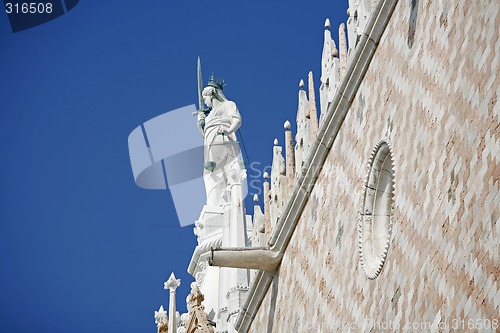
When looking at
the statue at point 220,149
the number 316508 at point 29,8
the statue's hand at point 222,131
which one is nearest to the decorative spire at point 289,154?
the statue at point 220,149

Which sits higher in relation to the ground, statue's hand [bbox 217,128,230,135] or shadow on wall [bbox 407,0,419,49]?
statue's hand [bbox 217,128,230,135]

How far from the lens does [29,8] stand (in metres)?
21.7

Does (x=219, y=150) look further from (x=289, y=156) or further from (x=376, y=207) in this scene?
(x=376, y=207)

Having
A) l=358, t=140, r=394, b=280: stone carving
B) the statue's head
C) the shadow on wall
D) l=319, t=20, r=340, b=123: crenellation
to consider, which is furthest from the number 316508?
the shadow on wall

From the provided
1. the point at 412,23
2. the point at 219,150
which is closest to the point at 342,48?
the point at 412,23

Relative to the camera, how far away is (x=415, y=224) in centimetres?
1141

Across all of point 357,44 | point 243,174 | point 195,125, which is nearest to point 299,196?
point 357,44

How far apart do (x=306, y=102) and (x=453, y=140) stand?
4.52m

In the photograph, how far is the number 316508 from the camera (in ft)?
71.1

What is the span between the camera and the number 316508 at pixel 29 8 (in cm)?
2167

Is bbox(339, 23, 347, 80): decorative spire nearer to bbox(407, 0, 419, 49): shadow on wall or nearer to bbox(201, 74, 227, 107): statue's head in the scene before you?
bbox(407, 0, 419, 49): shadow on wall

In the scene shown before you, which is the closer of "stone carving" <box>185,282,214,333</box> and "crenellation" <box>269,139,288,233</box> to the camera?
"crenellation" <box>269,139,288,233</box>

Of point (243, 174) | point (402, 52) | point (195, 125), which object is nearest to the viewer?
point (402, 52)

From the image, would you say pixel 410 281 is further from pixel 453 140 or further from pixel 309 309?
pixel 309 309
